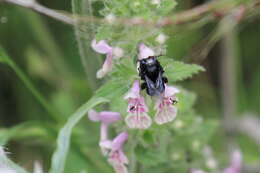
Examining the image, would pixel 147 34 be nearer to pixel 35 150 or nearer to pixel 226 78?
pixel 35 150

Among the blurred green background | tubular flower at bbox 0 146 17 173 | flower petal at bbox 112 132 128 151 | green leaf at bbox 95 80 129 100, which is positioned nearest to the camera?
tubular flower at bbox 0 146 17 173

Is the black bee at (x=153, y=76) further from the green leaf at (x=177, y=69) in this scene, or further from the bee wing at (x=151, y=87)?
the green leaf at (x=177, y=69)

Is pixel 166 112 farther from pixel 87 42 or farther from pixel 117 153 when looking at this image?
pixel 87 42

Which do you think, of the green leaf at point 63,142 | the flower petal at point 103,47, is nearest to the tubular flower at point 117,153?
the green leaf at point 63,142

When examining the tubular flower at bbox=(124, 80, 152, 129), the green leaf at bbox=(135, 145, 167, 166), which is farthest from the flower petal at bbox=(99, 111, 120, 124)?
the tubular flower at bbox=(124, 80, 152, 129)

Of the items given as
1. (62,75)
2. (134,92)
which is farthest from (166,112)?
(62,75)

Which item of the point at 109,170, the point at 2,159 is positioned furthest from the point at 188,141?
the point at 2,159

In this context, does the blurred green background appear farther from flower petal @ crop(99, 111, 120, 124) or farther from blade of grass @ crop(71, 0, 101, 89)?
flower petal @ crop(99, 111, 120, 124)
